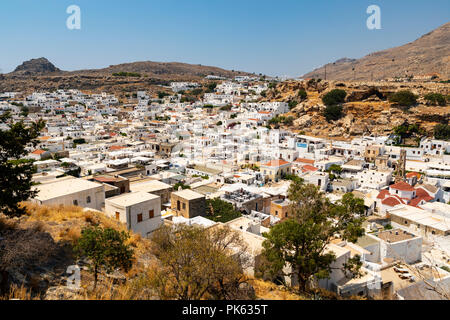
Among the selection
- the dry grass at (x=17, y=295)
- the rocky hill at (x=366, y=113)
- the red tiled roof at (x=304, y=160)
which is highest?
the rocky hill at (x=366, y=113)

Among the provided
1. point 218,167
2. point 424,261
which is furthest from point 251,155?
point 424,261

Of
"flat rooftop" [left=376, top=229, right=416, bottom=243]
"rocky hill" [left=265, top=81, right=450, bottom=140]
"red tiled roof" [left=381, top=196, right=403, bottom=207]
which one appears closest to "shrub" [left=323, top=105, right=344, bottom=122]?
"rocky hill" [left=265, top=81, right=450, bottom=140]

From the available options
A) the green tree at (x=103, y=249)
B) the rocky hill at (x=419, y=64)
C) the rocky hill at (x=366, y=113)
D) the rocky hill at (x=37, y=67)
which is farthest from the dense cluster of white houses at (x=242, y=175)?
the rocky hill at (x=37, y=67)

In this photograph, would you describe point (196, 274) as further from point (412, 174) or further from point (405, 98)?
point (405, 98)

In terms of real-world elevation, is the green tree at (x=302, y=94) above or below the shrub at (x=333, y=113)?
above

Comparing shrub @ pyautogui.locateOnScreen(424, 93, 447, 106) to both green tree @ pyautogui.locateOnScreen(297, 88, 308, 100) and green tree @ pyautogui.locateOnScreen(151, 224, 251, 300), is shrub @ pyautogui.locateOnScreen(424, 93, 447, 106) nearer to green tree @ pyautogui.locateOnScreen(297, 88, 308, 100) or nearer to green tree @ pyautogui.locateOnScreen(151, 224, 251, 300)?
green tree @ pyautogui.locateOnScreen(297, 88, 308, 100)

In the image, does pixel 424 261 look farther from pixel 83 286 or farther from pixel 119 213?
pixel 83 286

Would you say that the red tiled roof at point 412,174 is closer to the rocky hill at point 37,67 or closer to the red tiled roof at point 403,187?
the red tiled roof at point 403,187
